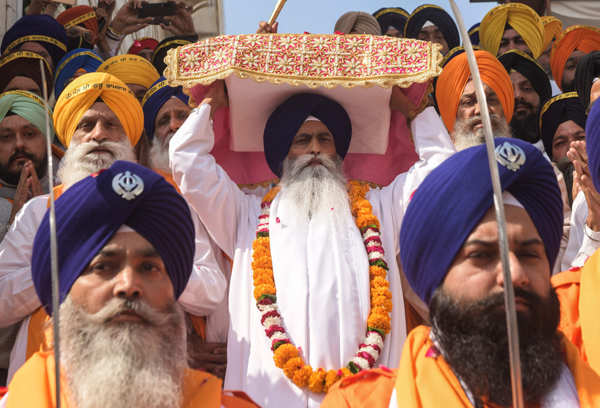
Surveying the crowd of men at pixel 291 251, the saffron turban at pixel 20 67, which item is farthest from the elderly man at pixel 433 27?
the saffron turban at pixel 20 67

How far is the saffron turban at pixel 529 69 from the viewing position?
6789 mm

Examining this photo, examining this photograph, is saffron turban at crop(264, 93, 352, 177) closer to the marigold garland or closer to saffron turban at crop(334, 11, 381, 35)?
the marigold garland

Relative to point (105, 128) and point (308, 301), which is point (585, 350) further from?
point (105, 128)

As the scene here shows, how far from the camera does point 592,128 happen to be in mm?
3510

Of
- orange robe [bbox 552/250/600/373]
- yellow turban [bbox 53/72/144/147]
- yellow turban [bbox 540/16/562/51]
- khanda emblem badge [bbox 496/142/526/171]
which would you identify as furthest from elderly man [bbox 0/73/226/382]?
yellow turban [bbox 540/16/562/51]

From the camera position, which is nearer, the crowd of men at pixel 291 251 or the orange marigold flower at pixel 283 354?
the crowd of men at pixel 291 251

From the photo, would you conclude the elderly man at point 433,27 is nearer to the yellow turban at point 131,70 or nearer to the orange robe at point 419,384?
the yellow turban at point 131,70

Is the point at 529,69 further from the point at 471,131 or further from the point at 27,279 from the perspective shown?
the point at 27,279

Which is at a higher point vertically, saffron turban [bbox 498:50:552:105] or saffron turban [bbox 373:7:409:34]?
saffron turban [bbox 498:50:552:105]

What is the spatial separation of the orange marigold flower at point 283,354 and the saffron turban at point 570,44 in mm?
4596

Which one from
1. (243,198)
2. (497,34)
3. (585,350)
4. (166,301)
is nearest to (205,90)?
(243,198)

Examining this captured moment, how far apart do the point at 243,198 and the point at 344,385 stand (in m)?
2.20

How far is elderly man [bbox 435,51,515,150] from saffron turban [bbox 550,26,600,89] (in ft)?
5.80

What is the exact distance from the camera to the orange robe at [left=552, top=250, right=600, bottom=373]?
297 centimetres
